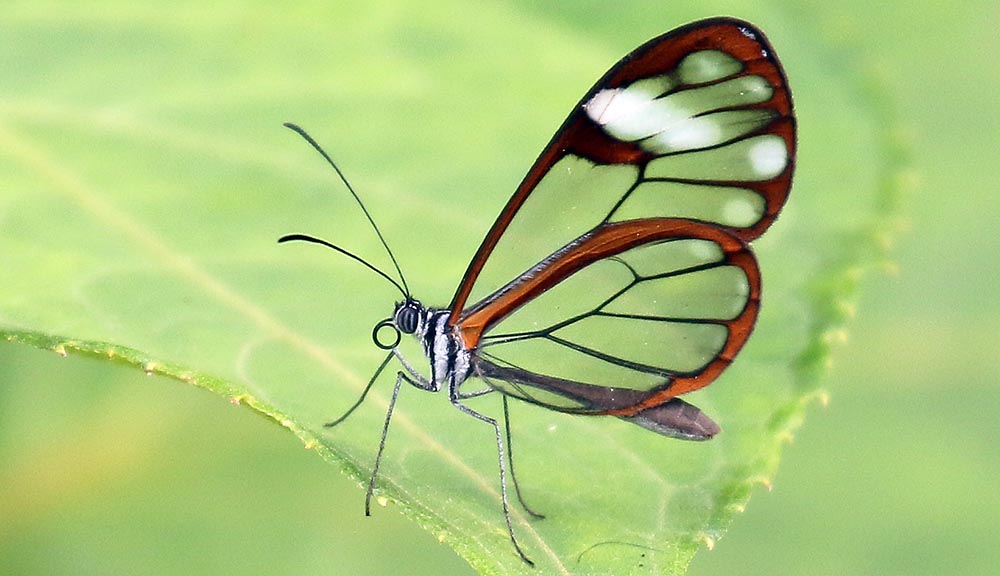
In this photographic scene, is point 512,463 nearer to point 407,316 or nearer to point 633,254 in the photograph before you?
point 407,316

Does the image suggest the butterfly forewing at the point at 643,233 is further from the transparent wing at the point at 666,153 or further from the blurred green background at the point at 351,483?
the blurred green background at the point at 351,483

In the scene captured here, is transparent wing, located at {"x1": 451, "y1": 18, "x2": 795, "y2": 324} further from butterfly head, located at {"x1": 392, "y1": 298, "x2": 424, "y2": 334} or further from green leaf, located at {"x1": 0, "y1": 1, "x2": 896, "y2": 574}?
green leaf, located at {"x1": 0, "y1": 1, "x2": 896, "y2": 574}

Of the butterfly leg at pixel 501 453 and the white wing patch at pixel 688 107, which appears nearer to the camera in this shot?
the butterfly leg at pixel 501 453

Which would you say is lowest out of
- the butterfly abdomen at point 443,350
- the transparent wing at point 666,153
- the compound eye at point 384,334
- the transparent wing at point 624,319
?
the compound eye at point 384,334

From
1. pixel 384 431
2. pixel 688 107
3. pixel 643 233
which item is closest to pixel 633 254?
pixel 643 233

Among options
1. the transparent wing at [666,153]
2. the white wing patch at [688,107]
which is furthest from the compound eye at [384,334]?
the white wing patch at [688,107]

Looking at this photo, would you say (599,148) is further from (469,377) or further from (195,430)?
(195,430)

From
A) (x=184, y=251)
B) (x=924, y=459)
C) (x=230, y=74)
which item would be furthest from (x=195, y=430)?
(x=924, y=459)

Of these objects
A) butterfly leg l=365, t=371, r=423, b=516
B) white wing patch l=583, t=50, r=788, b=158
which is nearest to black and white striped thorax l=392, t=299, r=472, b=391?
butterfly leg l=365, t=371, r=423, b=516
